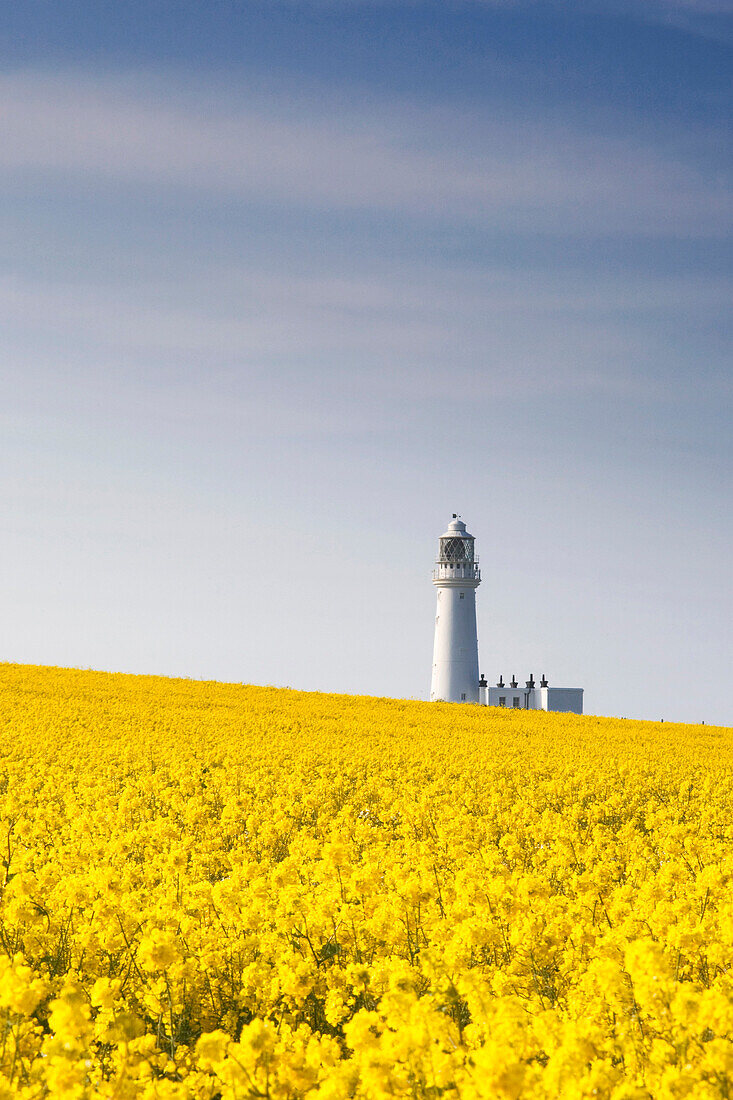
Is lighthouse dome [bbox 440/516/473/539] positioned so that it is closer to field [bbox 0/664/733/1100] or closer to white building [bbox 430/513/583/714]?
white building [bbox 430/513/583/714]

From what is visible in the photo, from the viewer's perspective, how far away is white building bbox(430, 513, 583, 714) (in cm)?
5066

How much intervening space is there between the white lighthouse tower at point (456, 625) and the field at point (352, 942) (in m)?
33.6

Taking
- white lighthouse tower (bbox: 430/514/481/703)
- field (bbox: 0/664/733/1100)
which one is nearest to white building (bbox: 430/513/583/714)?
white lighthouse tower (bbox: 430/514/481/703)

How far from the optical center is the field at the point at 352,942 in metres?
3.99

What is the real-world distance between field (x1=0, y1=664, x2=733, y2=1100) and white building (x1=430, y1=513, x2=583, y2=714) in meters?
33.7

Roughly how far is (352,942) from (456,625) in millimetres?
44690

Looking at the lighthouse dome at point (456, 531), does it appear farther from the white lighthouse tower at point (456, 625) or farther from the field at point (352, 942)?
the field at point (352, 942)

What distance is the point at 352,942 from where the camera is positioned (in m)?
6.87

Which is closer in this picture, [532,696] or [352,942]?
[352,942]

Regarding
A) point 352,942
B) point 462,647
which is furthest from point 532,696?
point 352,942

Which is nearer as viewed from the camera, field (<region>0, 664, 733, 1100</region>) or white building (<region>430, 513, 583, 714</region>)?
field (<region>0, 664, 733, 1100</region>)

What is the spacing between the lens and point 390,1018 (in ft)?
13.8

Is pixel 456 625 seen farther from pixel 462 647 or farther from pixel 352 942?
pixel 352 942

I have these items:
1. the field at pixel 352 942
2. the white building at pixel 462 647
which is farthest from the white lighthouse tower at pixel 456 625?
the field at pixel 352 942
